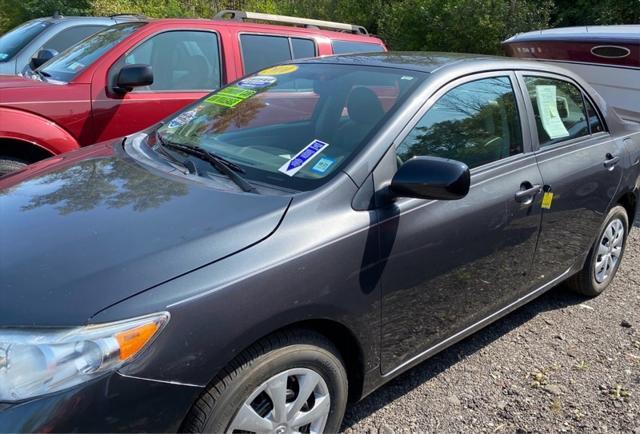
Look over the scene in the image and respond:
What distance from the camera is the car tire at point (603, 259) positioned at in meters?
3.92

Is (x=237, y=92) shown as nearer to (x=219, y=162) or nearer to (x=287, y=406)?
(x=219, y=162)

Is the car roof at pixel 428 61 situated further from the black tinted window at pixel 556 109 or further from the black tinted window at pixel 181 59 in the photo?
the black tinted window at pixel 181 59

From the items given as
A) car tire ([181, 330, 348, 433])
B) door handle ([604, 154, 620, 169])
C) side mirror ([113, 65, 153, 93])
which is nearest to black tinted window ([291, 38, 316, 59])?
side mirror ([113, 65, 153, 93])

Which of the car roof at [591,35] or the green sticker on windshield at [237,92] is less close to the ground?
the green sticker on windshield at [237,92]

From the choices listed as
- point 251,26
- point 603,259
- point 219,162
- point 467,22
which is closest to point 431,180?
point 219,162

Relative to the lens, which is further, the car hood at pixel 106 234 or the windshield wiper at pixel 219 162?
the windshield wiper at pixel 219 162

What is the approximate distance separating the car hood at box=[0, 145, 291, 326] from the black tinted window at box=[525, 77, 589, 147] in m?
1.85

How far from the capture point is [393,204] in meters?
A: 2.43

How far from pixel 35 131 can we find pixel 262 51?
2181mm

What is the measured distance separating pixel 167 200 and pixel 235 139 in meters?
0.69

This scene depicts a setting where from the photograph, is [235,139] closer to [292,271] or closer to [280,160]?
→ [280,160]

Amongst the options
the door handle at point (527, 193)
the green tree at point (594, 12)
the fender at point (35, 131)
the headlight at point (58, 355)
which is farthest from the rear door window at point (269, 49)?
the green tree at point (594, 12)

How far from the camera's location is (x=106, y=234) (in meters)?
2.08

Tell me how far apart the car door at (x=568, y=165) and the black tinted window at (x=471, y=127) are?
200 millimetres
